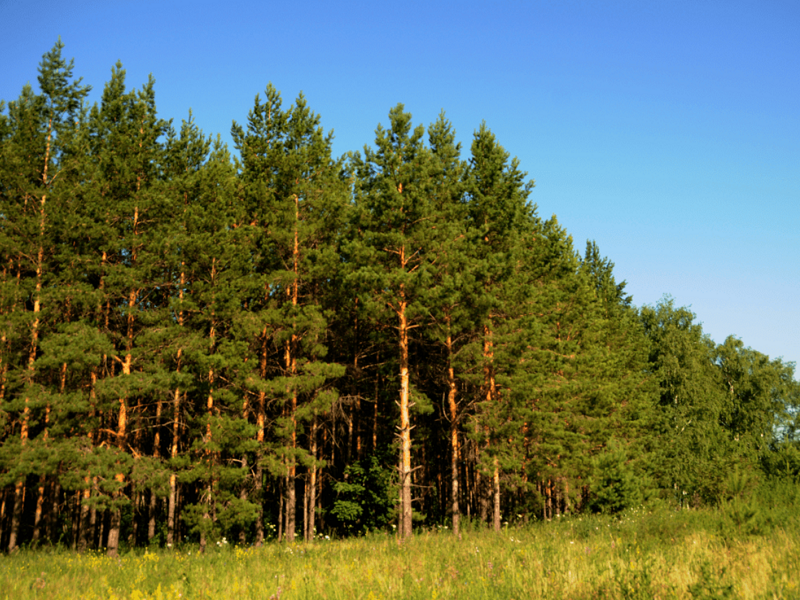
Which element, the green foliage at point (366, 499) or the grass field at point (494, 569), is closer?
the grass field at point (494, 569)

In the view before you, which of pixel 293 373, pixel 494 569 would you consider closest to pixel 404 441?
pixel 293 373

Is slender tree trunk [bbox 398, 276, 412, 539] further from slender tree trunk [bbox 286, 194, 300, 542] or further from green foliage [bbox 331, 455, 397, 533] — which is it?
green foliage [bbox 331, 455, 397, 533]

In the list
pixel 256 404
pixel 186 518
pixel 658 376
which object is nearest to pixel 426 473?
pixel 256 404

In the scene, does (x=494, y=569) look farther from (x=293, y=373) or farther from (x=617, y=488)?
(x=617, y=488)

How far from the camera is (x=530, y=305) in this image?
859 inches

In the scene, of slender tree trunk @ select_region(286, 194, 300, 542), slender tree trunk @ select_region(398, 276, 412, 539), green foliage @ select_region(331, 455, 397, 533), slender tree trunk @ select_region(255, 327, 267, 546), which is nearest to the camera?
slender tree trunk @ select_region(398, 276, 412, 539)

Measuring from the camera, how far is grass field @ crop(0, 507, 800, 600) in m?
6.82

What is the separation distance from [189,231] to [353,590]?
14.9 m

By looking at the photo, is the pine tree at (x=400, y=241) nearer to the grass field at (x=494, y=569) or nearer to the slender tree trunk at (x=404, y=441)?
the slender tree trunk at (x=404, y=441)

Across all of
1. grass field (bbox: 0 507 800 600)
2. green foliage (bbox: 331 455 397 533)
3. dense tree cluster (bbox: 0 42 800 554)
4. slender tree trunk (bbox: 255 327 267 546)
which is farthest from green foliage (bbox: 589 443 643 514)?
slender tree trunk (bbox: 255 327 267 546)

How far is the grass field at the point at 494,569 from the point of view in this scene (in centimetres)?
682

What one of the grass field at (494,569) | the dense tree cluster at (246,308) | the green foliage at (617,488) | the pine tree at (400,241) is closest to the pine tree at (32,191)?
the dense tree cluster at (246,308)

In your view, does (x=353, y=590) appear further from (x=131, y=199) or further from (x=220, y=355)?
(x=131, y=199)

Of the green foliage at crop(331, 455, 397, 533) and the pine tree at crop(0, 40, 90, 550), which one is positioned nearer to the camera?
the pine tree at crop(0, 40, 90, 550)
